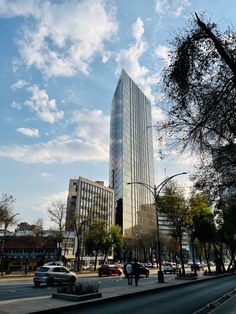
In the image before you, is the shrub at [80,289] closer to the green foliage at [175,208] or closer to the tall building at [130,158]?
the green foliage at [175,208]

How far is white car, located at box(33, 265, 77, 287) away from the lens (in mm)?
25641

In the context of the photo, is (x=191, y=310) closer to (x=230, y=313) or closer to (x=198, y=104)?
(x=230, y=313)

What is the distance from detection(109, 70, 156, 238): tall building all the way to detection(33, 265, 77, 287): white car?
300ft

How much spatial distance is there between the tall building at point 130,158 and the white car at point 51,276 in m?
91.4

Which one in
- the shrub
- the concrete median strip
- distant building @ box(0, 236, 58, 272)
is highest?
distant building @ box(0, 236, 58, 272)

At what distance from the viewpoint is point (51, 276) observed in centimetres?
2614

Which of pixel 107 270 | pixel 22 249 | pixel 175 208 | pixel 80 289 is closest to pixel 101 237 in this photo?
pixel 22 249

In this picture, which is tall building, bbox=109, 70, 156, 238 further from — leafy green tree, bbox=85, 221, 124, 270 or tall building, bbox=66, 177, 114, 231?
leafy green tree, bbox=85, 221, 124, 270

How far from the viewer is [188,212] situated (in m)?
37.8

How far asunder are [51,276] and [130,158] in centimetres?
10477

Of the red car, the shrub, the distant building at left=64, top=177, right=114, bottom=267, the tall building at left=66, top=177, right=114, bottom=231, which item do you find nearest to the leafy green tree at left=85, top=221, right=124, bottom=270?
the red car

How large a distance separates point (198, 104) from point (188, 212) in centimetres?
2894

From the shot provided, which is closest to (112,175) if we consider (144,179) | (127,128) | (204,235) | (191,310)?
(144,179)

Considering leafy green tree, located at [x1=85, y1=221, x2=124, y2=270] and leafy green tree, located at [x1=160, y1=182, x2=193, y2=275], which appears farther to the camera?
leafy green tree, located at [x1=85, y1=221, x2=124, y2=270]
